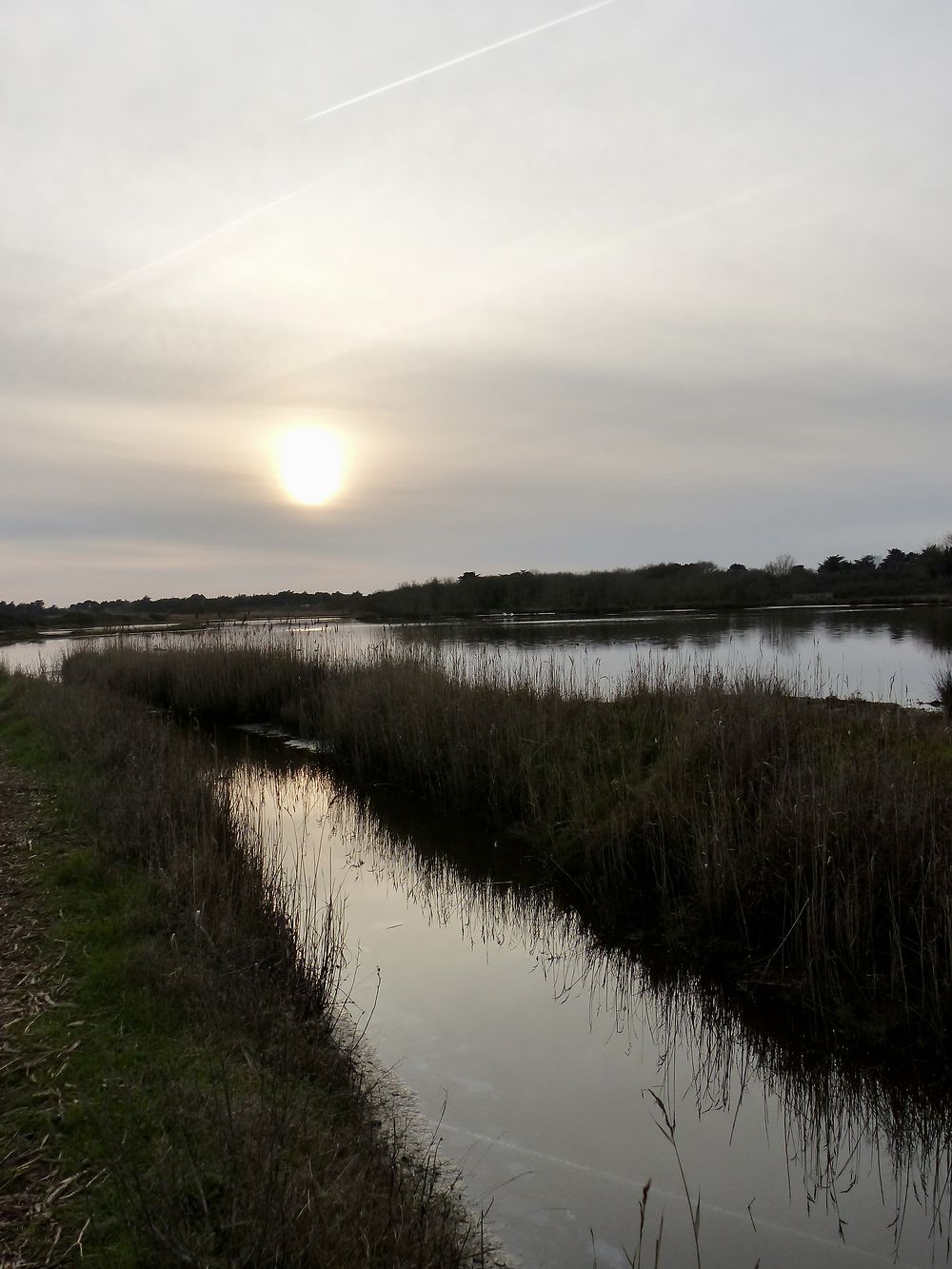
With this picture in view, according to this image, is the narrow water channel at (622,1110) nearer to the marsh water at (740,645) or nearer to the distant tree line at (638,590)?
the marsh water at (740,645)


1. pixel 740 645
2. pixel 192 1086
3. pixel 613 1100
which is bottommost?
pixel 613 1100

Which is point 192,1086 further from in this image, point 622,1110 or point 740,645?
point 740,645

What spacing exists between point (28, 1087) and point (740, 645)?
22313 millimetres

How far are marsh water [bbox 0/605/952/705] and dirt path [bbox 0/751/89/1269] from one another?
6725 mm

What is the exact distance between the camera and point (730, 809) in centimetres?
570

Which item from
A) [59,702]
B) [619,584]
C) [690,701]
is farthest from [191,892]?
[619,584]

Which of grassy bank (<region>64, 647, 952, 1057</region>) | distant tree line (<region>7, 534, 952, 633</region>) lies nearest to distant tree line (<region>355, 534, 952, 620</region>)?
distant tree line (<region>7, 534, 952, 633</region>)

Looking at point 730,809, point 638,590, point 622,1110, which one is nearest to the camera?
point 622,1110

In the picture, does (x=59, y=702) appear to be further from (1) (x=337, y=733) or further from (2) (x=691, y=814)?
(2) (x=691, y=814)

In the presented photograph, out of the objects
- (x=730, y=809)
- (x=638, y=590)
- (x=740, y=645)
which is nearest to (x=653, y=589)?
(x=638, y=590)

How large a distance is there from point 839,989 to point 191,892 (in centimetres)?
367

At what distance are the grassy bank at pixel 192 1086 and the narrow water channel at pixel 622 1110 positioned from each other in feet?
0.99

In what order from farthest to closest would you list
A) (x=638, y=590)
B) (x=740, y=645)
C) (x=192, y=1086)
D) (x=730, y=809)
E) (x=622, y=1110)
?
(x=638, y=590)
(x=740, y=645)
(x=730, y=809)
(x=622, y=1110)
(x=192, y=1086)

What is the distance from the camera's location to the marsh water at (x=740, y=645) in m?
13.5
